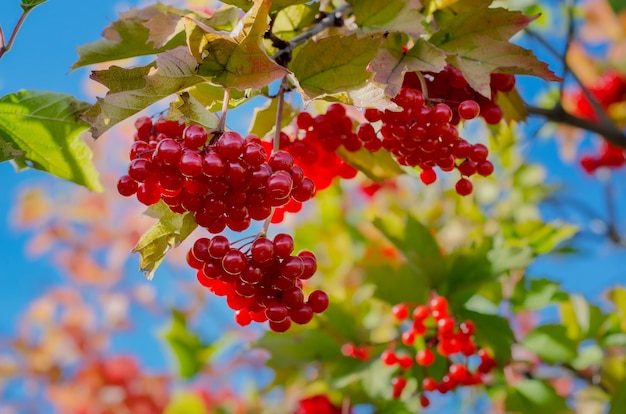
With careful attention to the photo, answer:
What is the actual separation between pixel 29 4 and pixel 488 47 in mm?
911

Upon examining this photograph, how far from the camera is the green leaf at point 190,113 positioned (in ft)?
3.29

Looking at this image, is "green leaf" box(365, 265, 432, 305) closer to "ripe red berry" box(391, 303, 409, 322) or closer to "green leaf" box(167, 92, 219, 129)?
"ripe red berry" box(391, 303, 409, 322)

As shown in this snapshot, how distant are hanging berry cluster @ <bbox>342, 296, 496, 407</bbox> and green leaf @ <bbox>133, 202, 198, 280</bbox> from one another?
0.83 metres

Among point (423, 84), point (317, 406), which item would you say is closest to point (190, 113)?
point (423, 84)

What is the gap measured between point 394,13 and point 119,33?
1.91ft

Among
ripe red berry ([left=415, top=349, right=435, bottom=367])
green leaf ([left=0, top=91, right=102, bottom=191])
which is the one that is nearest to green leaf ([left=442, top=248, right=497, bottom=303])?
ripe red berry ([left=415, top=349, right=435, bottom=367])

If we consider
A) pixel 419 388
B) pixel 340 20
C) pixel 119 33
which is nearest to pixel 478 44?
pixel 340 20

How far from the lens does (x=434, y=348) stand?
5.88 feet

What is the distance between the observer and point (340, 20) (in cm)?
135

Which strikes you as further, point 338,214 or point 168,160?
Result: point 338,214

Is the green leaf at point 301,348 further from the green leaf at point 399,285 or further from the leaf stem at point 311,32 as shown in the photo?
the leaf stem at point 311,32

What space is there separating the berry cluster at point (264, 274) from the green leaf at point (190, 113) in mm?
196

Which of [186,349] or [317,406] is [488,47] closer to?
[317,406]

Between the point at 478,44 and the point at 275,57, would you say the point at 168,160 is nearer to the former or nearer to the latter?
the point at 275,57
